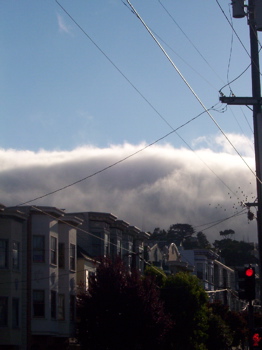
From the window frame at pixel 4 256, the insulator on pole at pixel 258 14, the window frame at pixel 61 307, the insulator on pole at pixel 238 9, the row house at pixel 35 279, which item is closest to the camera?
the insulator on pole at pixel 258 14

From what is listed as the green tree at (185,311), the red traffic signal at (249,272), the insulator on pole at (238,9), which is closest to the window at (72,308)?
the green tree at (185,311)

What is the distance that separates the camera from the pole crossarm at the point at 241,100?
21.6m

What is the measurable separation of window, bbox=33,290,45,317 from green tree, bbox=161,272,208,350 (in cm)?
1046

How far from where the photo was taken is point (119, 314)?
131ft

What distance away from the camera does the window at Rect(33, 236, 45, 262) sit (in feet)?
135

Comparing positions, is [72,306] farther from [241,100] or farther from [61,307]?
[241,100]

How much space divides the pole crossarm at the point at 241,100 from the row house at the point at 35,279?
19551 millimetres

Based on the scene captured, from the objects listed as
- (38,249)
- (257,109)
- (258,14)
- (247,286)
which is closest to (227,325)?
(38,249)

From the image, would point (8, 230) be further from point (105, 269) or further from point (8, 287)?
point (105, 269)

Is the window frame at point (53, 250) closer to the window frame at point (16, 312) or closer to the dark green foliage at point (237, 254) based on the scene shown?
the window frame at point (16, 312)

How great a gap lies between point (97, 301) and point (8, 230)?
669 cm

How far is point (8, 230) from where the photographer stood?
39.0 metres

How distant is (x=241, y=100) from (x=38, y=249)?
2230cm

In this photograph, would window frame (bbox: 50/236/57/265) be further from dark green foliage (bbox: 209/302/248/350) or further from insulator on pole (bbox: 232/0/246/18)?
insulator on pole (bbox: 232/0/246/18)
